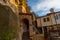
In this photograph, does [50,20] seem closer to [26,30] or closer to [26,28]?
[26,28]

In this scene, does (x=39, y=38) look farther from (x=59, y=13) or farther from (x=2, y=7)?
(x=2, y=7)

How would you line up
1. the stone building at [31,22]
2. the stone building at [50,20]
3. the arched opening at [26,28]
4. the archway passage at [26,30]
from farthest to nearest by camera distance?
1. the stone building at [50,20]
2. the arched opening at [26,28]
3. the archway passage at [26,30]
4. the stone building at [31,22]

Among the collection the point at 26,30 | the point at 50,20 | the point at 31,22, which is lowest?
the point at 26,30

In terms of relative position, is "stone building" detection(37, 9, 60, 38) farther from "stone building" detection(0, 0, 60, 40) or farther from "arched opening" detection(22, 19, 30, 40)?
"arched opening" detection(22, 19, 30, 40)

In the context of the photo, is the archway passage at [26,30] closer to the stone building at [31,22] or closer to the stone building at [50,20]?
the stone building at [31,22]

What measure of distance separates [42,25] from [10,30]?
107 feet

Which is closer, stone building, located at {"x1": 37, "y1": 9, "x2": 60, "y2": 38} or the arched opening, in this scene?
the arched opening

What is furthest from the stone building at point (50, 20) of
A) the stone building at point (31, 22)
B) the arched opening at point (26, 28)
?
the arched opening at point (26, 28)

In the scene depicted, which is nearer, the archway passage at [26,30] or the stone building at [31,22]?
the stone building at [31,22]

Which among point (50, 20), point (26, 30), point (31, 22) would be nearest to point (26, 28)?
point (26, 30)

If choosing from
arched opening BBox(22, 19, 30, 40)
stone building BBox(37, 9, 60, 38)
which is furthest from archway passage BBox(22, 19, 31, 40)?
stone building BBox(37, 9, 60, 38)

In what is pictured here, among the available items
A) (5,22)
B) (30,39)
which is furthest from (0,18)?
(30,39)

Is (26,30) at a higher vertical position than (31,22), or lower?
lower

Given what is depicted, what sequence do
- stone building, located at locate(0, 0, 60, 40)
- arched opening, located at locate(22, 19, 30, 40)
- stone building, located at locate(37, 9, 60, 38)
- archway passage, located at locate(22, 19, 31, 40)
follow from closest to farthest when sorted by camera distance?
stone building, located at locate(0, 0, 60, 40) → archway passage, located at locate(22, 19, 31, 40) → arched opening, located at locate(22, 19, 30, 40) → stone building, located at locate(37, 9, 60, 38)
